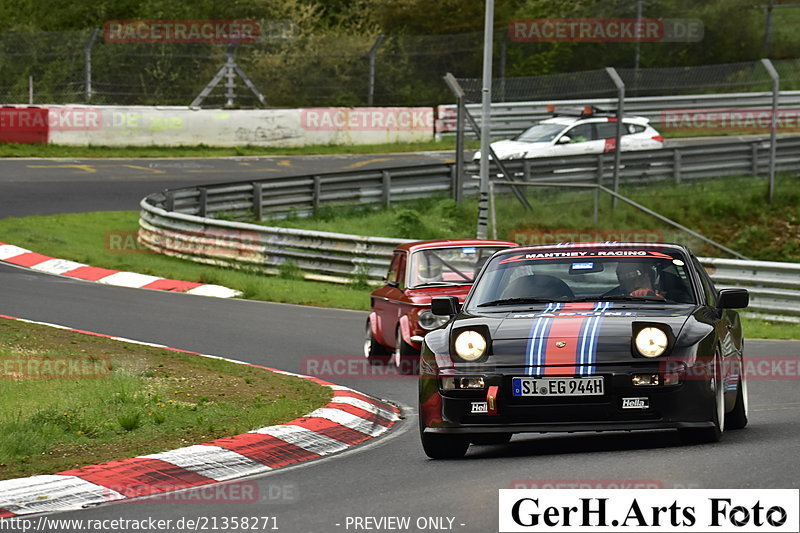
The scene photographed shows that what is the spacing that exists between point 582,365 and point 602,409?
28cm

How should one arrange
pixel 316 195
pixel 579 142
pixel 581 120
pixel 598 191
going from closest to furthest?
pixel 598 191 → pixel 316 195 → pixel 579 142 → pixel 581 120

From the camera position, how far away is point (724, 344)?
9281 millimetres

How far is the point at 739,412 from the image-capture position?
978 cm

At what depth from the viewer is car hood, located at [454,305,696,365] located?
27.3 feet

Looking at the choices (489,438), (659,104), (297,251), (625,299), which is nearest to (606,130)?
(659,104)

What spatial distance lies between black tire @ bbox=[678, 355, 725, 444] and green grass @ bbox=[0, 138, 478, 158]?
1195 inches

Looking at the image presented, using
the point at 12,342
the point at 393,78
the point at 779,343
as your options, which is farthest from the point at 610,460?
the point at 393,78

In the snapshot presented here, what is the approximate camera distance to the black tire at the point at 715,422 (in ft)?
27.9

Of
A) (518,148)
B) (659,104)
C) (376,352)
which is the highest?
(659,104)

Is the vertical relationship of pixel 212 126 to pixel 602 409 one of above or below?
above

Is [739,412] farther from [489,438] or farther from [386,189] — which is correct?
[386,189]

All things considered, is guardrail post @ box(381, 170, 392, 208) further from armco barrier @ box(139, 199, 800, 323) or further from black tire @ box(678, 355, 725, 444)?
black tire @ box(678, 355, 725, 444)

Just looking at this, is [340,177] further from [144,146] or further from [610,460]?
[610,460]

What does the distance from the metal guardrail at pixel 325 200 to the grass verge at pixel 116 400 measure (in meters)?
9.38
